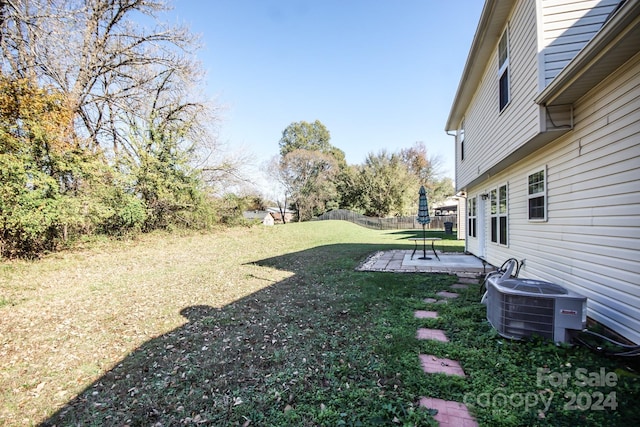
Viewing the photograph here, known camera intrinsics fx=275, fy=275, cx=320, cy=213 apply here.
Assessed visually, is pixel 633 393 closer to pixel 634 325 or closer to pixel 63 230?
pixel 634 325

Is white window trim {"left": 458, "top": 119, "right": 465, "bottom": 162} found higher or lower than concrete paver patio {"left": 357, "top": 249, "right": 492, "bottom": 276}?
higher

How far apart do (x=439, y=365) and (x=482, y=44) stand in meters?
6.17

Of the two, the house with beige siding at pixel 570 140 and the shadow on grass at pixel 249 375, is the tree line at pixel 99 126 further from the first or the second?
the house with beige siding at pixel 570 140

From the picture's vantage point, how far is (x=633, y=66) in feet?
8.23

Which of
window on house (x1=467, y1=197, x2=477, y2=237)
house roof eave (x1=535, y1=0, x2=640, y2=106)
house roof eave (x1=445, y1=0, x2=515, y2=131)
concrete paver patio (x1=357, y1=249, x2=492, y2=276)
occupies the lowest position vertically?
concrete paver patio (x1=357, y1=249, x2=492, y2=276)

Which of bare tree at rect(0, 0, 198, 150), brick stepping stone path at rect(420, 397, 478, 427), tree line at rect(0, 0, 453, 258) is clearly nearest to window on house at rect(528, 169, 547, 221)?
brick stepping stone path at rect(420, 397, 478, 427)

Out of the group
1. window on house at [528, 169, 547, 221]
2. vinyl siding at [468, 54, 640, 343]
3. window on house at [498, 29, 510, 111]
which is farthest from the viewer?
window on house at [498, 29, 510, 111]

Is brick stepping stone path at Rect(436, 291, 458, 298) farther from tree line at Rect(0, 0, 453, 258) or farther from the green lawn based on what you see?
tree line at Rect(0, 0, 453, 258)

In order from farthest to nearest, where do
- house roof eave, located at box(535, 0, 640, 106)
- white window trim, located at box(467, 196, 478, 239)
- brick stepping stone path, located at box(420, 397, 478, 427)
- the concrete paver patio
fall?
1. white window trim, located at box(467, 196, 478, 239)
2. the concrete paver patio
3. house roof eave, located at box(535, 0, 640, 106)
4. brick stepping stone path, located at box(420, 397, 478, 427)

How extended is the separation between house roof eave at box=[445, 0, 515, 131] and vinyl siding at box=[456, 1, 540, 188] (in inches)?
7.5

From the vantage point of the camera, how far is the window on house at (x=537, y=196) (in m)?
4.31

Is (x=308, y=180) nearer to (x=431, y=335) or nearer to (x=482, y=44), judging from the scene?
(x=482, y=44)

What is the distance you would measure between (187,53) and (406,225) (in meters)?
20.3

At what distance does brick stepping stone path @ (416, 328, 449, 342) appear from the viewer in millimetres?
3033
